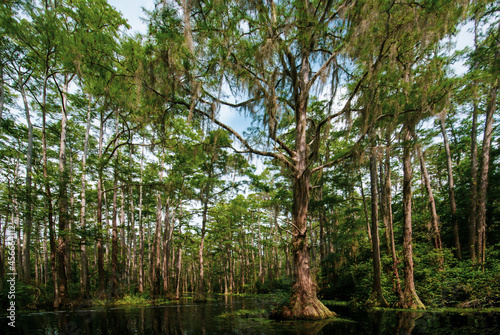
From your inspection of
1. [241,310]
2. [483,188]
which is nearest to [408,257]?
[483,188]

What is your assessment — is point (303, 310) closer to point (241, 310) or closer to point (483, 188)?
point (241, 310)

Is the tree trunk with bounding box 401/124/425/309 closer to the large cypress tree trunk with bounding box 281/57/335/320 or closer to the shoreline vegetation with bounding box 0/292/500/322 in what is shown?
the shoreline vegetation with bounding box 0/292/500/322

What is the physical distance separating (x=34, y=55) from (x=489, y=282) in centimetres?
1932

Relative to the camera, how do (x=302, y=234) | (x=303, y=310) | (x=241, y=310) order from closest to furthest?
(x=303, y=310)
(x=302, y=234)
(x=241, y=310)

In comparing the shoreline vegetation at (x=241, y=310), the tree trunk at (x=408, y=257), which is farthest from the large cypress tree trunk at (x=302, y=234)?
the tree trunk at (x=408, y=257)

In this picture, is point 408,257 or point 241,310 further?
point 241,310

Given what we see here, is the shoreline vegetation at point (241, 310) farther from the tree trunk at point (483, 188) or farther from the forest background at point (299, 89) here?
the tree trunk at point (483, 188)

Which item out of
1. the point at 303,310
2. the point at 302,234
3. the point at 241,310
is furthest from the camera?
the point at 241,310

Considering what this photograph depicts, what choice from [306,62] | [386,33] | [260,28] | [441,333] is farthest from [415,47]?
[441,333]

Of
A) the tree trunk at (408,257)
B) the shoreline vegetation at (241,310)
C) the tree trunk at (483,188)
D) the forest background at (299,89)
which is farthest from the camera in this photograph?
the tree trunk at (483,188)

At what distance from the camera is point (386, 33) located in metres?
5.53

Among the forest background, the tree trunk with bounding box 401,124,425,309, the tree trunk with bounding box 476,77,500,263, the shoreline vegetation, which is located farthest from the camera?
the tree trunk with bounding box 476,77,500,263

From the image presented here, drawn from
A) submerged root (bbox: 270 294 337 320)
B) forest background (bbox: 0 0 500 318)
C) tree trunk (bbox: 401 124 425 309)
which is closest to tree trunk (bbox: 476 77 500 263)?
forest background (bbox: 0 0 500 318)

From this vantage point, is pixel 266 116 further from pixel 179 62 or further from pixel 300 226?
pixel 300 226
